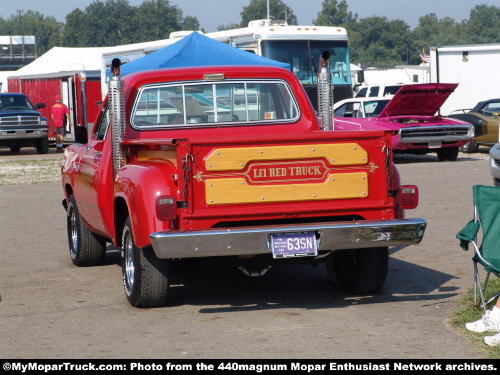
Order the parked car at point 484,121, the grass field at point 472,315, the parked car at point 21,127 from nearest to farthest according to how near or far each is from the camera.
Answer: the grass field at point 472,315 → the parked car at point 484,121 → the parked car at point 21,127

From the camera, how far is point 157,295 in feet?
26.0

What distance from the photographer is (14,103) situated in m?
32.5

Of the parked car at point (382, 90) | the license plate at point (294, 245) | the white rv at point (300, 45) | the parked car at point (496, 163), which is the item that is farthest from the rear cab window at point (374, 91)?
the license plate at point (294, 245)

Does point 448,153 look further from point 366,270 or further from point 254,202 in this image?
point 254,202

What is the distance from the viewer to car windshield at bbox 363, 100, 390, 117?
958 inches

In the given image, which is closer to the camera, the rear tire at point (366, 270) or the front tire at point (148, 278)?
the front tire at point (148, 278)

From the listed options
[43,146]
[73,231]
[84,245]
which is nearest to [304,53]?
[43,146]

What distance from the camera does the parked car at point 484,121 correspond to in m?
24.8

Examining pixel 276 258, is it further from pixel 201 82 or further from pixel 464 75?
pixel 464 75

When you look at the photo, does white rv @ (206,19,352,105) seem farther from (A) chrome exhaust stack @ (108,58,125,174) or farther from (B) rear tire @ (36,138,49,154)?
(A) chrome exhaust stack @ (108,58,125,174)

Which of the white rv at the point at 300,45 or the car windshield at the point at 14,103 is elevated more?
the white rv at the point at 300,45

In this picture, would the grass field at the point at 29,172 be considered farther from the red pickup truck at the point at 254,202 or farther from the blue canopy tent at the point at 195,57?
the red pickup truck at the point at 254,202

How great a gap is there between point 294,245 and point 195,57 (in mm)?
13049

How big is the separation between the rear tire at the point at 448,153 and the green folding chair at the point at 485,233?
16.3 meters
